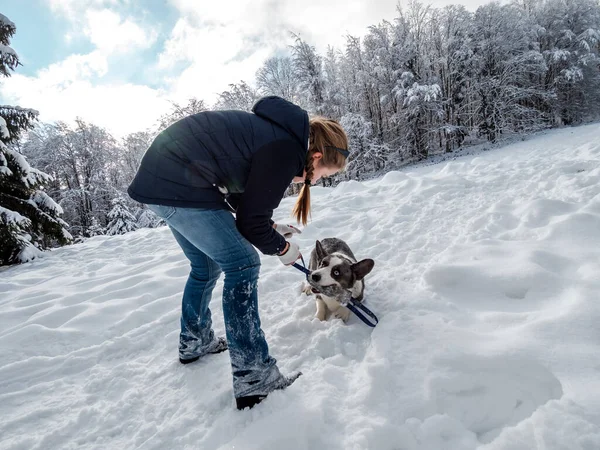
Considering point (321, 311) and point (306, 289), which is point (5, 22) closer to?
point (306, 289)

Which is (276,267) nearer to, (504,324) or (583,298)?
(504,324)

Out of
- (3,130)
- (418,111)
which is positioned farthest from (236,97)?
(3,130)

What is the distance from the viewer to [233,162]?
171 centimetres

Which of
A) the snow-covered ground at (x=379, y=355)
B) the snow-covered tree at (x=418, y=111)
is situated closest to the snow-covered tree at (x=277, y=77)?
the snow-covered tree at (x=418, y=111)

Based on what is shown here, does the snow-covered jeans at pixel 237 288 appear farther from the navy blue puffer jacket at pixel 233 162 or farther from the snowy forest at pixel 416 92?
the snowy forest at pixel 416 92

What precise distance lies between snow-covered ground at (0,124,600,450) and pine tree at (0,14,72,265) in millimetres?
3180

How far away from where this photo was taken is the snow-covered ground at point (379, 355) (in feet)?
4.84

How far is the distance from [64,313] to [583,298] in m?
4.65

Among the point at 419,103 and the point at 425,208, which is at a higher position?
the point at 419,103

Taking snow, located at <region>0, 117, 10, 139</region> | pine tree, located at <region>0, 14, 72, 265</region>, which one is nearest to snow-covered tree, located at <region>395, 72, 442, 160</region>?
pine tree, located at <region>0, 14, 72, 265</region>

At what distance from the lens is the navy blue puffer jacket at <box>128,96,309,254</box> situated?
5.33 feet

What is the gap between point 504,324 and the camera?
205 cm

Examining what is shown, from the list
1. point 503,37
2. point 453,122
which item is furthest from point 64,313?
point 503,37

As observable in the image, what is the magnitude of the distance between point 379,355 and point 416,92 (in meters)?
23.4
